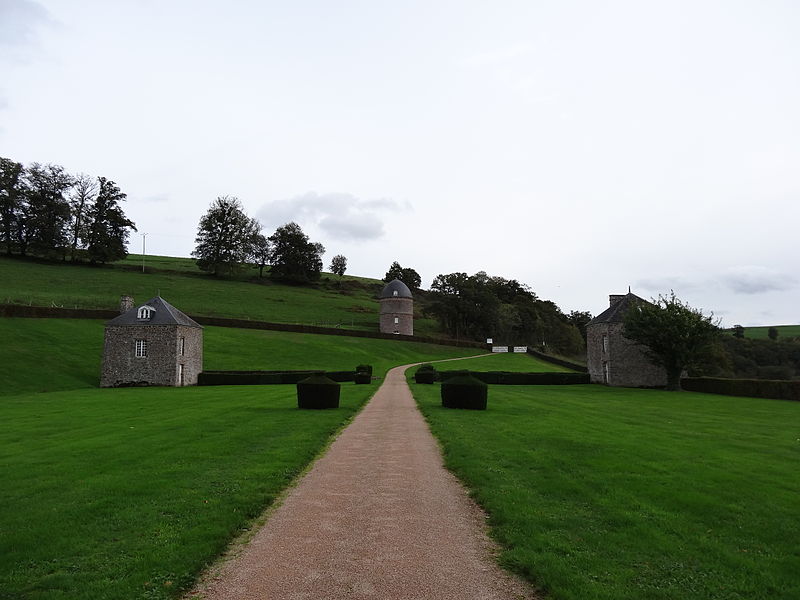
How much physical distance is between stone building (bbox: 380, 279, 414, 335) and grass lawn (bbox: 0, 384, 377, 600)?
198ft

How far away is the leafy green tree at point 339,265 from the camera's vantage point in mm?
137500

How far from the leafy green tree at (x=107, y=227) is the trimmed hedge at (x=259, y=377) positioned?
180 feet

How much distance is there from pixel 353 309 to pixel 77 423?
7168cm

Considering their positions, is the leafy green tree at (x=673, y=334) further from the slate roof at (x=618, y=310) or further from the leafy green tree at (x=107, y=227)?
the leafy green tree at (x=107, y=227)

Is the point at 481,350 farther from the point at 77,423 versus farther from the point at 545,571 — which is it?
the point at 545,571

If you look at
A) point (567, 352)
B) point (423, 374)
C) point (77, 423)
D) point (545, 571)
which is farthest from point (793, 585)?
point (567, 352)

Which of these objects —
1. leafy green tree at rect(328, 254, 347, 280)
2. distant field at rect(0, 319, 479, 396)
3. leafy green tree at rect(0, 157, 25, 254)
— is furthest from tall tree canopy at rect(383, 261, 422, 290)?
leafy green tree at rect(0, 157, 25, 254)

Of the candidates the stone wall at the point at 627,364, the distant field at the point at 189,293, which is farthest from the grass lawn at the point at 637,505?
the distant field at the point at 189,293

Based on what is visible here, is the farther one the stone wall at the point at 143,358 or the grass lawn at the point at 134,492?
the stone wall at the point at 143,358

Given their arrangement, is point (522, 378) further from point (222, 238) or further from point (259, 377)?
point (222, 238)

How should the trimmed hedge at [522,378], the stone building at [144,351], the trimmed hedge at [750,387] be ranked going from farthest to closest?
the trimmed hedge at [522,378], the stone building at [144,351], the trimmed hedge at [750,387]

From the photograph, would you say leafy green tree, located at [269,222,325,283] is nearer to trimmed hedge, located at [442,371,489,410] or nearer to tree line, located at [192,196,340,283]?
tree line, located at [192,196,340,283]

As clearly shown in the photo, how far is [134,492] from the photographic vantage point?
8.83m

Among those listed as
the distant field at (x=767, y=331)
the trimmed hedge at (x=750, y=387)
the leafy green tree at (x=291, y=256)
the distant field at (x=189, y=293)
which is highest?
the leafy green tree at (x=291, y=256)
